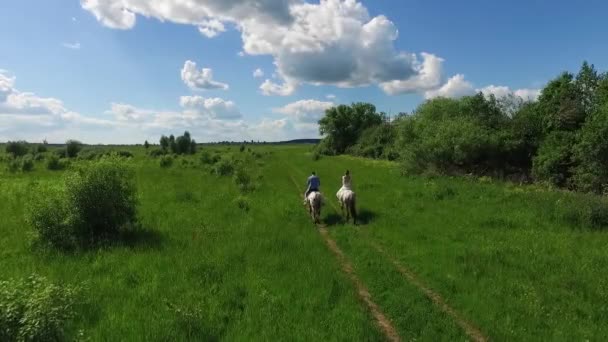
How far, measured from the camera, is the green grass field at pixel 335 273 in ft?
28.8

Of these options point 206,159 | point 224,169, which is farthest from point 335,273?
point 206,159

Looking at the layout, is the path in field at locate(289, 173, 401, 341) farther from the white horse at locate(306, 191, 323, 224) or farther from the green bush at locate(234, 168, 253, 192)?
the green bush at locate(234, 168, 253, 192)

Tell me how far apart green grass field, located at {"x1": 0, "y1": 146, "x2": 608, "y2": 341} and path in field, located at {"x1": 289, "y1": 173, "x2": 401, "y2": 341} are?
16 centimetres

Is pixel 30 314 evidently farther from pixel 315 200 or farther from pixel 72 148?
pixel 72 148

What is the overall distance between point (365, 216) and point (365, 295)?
33.7 feet

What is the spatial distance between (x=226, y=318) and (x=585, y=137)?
2720 centimetres

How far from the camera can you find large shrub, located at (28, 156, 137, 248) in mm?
14984

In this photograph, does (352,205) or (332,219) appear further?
(332,219)

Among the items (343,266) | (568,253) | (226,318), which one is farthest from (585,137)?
(226,318)

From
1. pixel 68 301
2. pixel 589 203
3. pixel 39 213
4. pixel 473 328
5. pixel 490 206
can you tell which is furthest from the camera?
pixel 490 206

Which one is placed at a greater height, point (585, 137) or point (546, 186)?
point (585, 137)

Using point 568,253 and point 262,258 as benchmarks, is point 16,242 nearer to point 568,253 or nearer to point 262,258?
point 262,258

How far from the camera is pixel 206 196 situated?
28.1 meters

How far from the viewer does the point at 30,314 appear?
6410mm
